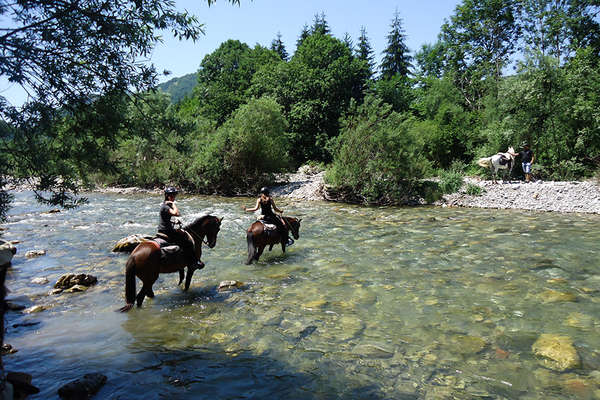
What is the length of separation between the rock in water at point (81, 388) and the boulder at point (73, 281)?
4.49 meters

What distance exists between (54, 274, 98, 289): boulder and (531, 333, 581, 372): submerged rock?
861 cm

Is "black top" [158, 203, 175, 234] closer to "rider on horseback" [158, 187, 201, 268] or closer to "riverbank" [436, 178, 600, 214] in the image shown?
"rider on horseback" [158, 187, 201, 268]

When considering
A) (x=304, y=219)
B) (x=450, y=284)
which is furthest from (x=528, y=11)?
(x=450, y=284)

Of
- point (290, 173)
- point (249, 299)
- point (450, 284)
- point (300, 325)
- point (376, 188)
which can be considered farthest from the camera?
point (290, 173)

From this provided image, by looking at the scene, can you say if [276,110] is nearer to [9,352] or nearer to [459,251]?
[459,251]

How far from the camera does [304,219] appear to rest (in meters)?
16.2

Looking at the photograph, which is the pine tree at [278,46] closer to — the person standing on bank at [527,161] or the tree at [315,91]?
the tree at [315,91]

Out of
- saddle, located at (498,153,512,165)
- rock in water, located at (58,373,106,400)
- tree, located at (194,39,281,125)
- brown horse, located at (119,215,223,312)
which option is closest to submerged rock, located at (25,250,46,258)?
brown horse, located at (119,215,223,312)

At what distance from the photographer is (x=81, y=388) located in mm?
3885

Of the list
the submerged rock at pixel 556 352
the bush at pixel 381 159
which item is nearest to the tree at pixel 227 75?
the bush at pixel 381 159

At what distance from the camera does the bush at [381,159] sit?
20031 mm

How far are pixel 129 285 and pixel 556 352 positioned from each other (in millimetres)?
6858

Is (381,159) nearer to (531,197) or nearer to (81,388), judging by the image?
(531,197)

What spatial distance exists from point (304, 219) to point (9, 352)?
39.6ft
